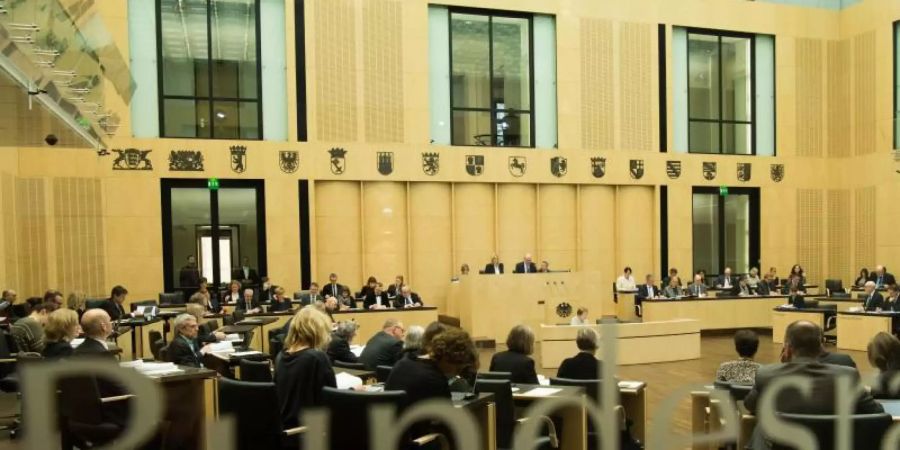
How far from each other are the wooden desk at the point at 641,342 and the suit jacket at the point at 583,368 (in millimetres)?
5006

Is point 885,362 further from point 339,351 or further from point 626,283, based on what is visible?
point 626,283

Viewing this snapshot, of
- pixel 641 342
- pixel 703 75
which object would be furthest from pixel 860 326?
pixel 703 75

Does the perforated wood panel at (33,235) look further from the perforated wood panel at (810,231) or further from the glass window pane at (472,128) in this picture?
the perforated wood panel at (810,231)

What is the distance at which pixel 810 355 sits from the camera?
3.71 m

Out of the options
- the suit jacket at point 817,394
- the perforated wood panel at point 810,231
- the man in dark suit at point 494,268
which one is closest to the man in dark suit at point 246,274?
the man in dark suit at point 494,268

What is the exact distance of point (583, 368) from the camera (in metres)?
5.22

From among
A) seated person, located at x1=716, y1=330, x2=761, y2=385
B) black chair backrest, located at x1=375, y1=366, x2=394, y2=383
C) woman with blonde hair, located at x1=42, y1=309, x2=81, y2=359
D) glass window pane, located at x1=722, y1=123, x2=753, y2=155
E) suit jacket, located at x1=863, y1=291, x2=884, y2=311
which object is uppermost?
glass window pane, located at x1=722, y1=123, x2=753, y2=155

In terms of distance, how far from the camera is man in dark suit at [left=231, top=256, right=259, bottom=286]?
50.0 feet

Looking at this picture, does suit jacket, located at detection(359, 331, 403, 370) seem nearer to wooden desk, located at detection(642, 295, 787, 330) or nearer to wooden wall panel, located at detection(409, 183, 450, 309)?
wooden desk, located at detection(642, 295, 787, 330)

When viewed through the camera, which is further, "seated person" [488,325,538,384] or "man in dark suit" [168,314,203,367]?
"man in dark suit" [168,314,203,367]

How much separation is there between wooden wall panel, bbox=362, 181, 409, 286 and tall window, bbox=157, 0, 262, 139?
277 cm

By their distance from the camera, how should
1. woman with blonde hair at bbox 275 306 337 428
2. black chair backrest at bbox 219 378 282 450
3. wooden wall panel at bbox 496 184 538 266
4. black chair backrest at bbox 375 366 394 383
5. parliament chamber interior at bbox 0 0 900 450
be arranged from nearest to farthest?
1. black chair backrest at bbox 219 378 282 450
2. woman with blonde hair at bbox 275 306 337 428
3. black chair backrest at bbox 375 366 394 383
4. parliament chamber interior at bbox 0 0 900 450
5. wooden wall panel at bbox 496 184 538 266

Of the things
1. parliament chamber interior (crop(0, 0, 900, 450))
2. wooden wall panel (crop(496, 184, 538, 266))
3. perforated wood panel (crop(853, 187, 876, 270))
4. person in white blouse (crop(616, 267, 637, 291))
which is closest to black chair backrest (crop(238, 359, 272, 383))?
parliament chamber interior (crop(0, 0, 900, 450))

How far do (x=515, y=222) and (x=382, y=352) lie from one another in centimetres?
1068
